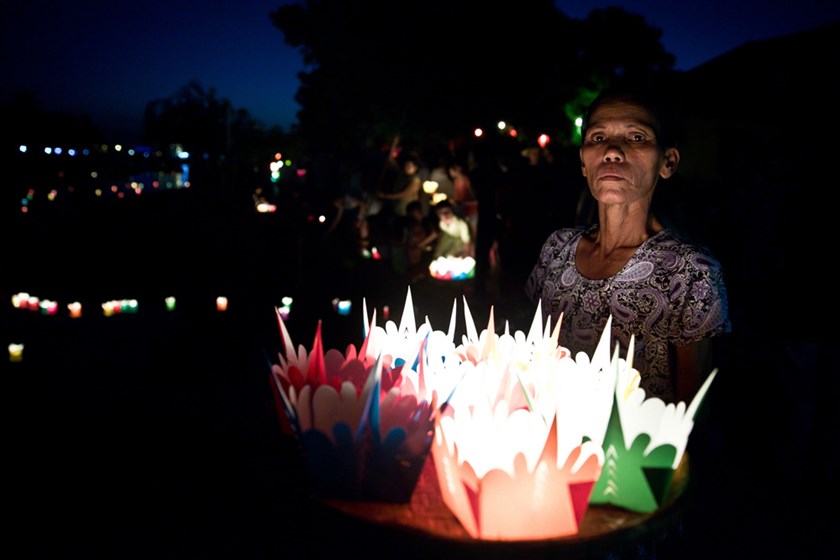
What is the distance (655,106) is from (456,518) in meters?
1.41


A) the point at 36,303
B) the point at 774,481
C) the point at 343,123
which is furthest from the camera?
the point at 343,123

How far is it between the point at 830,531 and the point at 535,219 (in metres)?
4.26

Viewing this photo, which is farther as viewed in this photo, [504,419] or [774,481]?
[774,481]

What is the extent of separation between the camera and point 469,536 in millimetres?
1290

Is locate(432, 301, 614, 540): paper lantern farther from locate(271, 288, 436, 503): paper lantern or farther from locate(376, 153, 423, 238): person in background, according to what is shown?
locate(376, 153, 423, 238): person in background

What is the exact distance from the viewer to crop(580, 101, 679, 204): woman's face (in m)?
2.01

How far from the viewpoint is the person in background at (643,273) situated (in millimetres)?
1970

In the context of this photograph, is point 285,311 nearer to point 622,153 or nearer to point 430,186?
point 430,186

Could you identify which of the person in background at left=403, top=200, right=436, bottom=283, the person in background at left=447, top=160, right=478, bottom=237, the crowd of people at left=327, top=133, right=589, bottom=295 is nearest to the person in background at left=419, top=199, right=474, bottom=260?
the crowd of people at left=327, top=133, right=589, bottom=295

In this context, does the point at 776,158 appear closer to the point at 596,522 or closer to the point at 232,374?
the point at 232,374

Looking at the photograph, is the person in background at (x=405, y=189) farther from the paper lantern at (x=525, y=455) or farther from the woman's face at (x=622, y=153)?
the paper lantern at (x=525, y=455)

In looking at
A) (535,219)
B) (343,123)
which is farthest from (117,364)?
(343,123)

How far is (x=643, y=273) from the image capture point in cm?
206

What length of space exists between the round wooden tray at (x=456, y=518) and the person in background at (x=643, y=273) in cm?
64
